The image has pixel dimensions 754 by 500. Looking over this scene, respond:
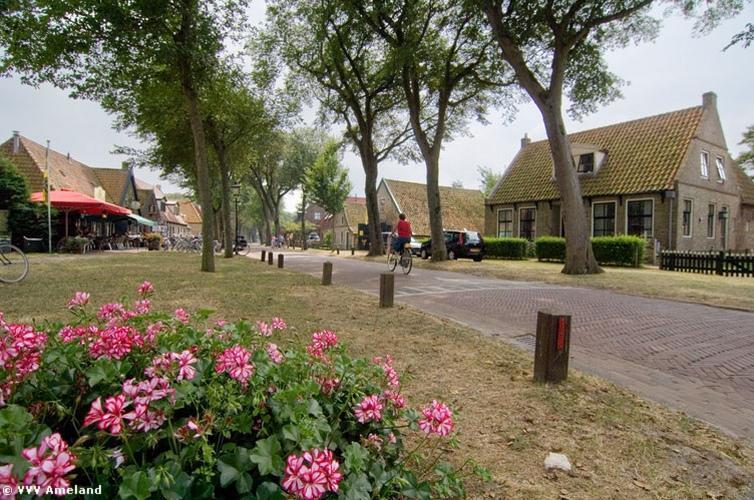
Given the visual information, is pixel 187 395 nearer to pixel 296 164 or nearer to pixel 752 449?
pixel 752 449

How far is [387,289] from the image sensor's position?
7.04 meters

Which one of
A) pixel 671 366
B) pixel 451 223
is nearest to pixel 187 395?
pixel 671 366

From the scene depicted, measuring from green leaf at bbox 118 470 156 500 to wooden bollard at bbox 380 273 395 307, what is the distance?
227 inches

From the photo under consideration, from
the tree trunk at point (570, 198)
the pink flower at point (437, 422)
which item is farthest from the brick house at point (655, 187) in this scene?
the pink flower at point (437, 422)

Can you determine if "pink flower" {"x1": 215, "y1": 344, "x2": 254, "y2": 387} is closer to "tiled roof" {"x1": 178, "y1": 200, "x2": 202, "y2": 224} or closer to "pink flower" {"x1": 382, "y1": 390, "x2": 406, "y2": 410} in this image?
"pink flower" {"x1": 382, "y1": 390, "x2": 406, "y2": 410}

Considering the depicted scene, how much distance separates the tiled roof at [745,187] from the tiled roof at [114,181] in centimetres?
4972

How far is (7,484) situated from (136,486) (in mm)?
304

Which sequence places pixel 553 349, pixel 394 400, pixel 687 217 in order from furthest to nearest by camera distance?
1. pixel 687 217
2. pixel 553 349
3. pixel 394 400

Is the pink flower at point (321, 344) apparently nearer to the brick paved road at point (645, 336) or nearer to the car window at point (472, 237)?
the brick paved road at point (645, 336)

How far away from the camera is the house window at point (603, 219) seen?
22973mm

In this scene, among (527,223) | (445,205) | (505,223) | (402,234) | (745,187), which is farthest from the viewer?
(445,205)

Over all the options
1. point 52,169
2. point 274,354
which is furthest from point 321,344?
point 52,169

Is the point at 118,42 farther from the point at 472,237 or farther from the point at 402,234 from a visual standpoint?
the point at 472,237

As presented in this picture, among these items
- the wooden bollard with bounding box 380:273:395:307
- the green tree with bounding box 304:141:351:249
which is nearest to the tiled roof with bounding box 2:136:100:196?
the green tree with bounding box 304:141:351:249
